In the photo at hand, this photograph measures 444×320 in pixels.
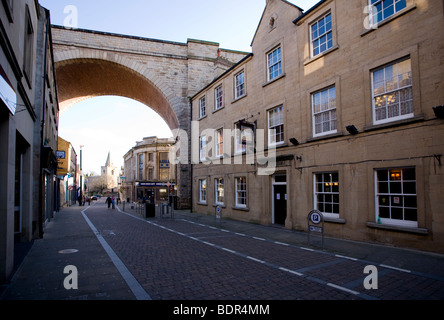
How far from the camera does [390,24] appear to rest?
911 cm

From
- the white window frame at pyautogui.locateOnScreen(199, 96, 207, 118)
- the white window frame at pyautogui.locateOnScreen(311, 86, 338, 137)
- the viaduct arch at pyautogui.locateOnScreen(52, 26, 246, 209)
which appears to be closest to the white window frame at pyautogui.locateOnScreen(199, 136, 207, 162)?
the white window frame at pyautogui.locateOnScreen(199, 96, 207, 118)

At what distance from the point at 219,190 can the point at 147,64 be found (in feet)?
52.4

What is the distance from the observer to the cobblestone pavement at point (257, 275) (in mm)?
4988

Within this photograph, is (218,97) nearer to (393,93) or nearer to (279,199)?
(279,199)

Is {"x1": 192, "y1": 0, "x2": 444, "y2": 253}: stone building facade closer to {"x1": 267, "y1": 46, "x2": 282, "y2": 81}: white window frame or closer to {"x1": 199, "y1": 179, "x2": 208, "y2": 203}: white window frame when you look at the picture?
{"x1": 267, "y1": 46, "x2": 282, "y2": 81}: white window frame

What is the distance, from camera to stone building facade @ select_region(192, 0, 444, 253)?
26.4 feet

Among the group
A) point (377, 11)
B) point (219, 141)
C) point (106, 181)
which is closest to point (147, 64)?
point (219, 141)

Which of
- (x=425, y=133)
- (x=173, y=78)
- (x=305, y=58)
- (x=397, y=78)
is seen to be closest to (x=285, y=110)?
(x=305, y=58)

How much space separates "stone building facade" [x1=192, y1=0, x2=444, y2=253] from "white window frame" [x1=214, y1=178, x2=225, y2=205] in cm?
235

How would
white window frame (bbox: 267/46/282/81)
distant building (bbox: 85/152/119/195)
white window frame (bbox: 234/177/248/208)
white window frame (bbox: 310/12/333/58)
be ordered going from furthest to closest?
distant building (bbox: 85/152/119/195)
white window frame (bbox: 234/177/248/208)
white window frame (bbox: 267/46/282/81)
white window frame (bbox: 310/12/333/58)

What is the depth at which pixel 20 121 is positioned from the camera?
24.0 feet

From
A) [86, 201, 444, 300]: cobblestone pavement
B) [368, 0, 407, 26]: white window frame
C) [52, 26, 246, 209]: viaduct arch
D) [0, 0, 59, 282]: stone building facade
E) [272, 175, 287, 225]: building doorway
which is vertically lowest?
[86, 201, 444, 300]: cobblestone pavement

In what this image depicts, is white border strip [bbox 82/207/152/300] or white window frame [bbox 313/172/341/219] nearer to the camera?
white border strip [bbox 82/207/152/300]
